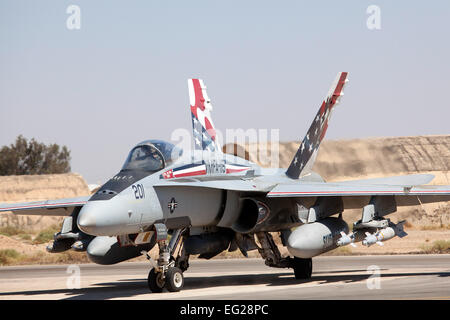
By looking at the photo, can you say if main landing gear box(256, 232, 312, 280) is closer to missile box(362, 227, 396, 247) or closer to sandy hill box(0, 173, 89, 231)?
missile box(362, 227, 396, 247)

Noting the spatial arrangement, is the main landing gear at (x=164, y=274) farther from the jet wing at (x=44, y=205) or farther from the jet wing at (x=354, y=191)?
the jet wing at (x=44, y=205)

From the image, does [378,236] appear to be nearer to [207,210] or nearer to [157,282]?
[207,210]

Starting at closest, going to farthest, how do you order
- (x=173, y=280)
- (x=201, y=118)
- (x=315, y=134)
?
(x=173, y=280) → (x=315, y=134) → (x=201, y=118)

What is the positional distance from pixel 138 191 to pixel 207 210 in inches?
98.3

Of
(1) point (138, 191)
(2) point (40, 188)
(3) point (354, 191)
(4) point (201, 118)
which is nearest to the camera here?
(1) point (138, 191)

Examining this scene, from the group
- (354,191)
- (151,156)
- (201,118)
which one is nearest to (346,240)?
(354,191)

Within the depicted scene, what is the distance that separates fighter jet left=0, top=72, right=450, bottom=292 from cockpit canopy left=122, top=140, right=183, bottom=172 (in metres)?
0.02

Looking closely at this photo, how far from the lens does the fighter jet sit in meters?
16.0

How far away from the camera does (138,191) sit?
15.9 metres

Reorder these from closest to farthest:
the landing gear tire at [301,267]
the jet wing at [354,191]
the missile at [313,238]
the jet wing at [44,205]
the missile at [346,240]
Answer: the missile at [313,238] → the missile at [346,240] → the jet wing at [354,191] → the jet wing at [44,205] → the landing gear tire at [301,267]

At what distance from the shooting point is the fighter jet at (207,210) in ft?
52.6

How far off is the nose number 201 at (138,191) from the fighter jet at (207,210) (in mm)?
22

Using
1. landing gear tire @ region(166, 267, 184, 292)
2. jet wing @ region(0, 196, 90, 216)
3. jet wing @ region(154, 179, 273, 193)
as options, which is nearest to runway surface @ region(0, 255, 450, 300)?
landing gear tire @ region(166, 267, 184, 292)

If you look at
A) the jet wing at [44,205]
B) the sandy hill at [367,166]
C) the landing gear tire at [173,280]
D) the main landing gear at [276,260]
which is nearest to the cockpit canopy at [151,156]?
the landing gear tire at [173,280]
